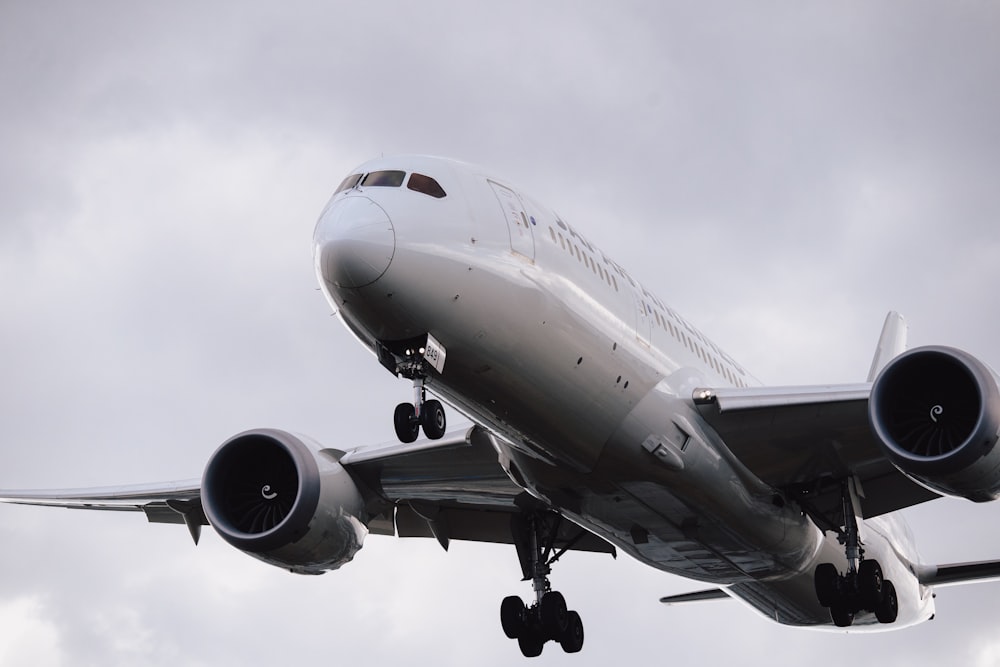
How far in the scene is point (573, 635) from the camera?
25.1 meters

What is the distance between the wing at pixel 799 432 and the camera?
20500 millimetres

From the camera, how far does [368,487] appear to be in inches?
965

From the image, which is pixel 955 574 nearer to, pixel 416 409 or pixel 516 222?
pixel 516 222

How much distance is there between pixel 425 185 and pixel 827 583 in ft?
34.7

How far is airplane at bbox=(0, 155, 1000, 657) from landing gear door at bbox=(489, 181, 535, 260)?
0.14 feet

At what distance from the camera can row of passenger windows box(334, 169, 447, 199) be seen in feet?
58.3

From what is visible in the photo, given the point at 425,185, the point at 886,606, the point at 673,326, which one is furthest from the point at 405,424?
the point at 886,606

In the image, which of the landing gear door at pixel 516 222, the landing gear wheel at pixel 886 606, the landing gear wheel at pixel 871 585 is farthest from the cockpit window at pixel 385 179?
the landing gear wheel at pixel 886 606

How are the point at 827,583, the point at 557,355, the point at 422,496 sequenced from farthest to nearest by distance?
1. the point at 422,496
2. the point at 827,583
3. the point at 557,355

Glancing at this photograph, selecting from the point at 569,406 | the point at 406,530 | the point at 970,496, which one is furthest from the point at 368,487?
the point at 970,496

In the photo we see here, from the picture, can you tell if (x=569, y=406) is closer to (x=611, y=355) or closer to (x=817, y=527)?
(x=611, y=355)

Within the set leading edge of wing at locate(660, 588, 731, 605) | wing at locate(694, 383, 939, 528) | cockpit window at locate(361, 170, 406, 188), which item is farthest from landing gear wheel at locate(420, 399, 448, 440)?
leading edge of wing at locate(660, 588, 731, 605)

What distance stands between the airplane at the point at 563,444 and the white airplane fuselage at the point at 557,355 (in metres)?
0.03

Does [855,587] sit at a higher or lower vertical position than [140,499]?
lower
